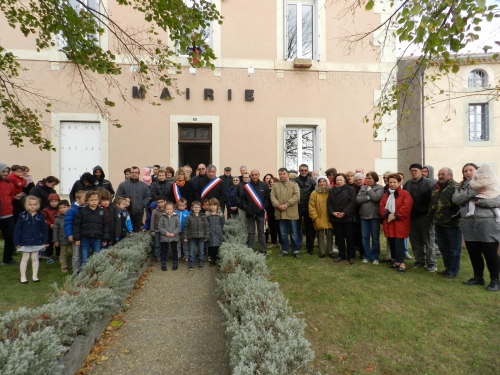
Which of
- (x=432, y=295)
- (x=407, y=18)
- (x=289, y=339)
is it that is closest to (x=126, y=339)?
(x=289, y=339)

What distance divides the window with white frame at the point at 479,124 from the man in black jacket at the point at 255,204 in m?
16.6

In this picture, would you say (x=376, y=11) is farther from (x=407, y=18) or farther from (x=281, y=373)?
(x=281, y=373)

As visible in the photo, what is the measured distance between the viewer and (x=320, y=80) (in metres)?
10.1

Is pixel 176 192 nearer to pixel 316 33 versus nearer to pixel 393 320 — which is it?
pixel 393 320

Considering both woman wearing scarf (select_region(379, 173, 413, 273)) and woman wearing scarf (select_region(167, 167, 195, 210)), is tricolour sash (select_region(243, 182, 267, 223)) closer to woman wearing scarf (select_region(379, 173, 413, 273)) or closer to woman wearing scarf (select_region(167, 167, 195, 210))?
woman wearing scarf (select_region(167, 167, 195, 210))

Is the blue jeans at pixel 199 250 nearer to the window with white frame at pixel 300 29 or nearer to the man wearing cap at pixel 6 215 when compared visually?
the man wearing cap at pixel 6 215

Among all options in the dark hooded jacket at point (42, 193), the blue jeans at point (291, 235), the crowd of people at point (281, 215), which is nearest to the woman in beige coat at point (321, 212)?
the crowd of people at point (281, 215)

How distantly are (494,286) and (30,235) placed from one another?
7503 mm

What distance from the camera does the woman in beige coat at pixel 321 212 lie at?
670cm

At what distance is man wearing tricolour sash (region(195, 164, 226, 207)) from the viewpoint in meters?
7.00

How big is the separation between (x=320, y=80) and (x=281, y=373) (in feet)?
30.3

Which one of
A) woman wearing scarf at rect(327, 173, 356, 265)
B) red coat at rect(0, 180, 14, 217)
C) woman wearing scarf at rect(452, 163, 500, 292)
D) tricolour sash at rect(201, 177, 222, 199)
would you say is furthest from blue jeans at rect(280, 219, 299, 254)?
red coat at rect(0, 180, 14, 217)

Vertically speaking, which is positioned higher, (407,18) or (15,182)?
(407,18)

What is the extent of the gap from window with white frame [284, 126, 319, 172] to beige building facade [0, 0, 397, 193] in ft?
0.11
